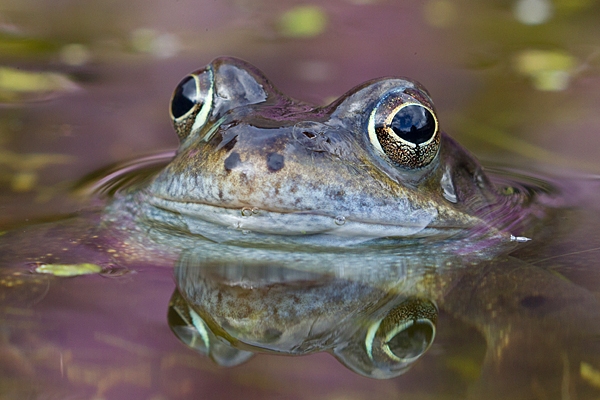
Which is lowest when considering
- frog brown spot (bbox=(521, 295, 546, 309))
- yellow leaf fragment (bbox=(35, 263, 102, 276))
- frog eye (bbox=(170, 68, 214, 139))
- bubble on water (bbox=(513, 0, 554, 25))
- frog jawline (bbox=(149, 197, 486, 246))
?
frog brown spot (bbox=(521, 295, 546, 309))

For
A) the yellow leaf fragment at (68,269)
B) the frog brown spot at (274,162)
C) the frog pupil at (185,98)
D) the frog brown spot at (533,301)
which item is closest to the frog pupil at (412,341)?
the frog brown spot at (533,301)

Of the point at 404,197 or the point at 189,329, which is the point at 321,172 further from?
the point at 189,329

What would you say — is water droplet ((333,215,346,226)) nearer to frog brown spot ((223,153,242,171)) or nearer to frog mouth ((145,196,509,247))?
frog mouth ((145,196,509,247))

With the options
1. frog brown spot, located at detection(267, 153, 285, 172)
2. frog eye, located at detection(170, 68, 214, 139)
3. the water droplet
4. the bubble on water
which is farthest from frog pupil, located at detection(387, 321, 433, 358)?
the bubble on water

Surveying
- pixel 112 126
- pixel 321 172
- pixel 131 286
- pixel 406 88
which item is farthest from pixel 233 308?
pixel 112 126

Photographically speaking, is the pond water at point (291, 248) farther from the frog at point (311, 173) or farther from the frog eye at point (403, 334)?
the frog at point (311, 173)

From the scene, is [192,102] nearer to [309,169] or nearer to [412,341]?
[309,169]

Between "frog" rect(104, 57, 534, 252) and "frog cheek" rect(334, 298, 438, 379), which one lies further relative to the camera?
"frog" rect(104, 57, 534, 252)
